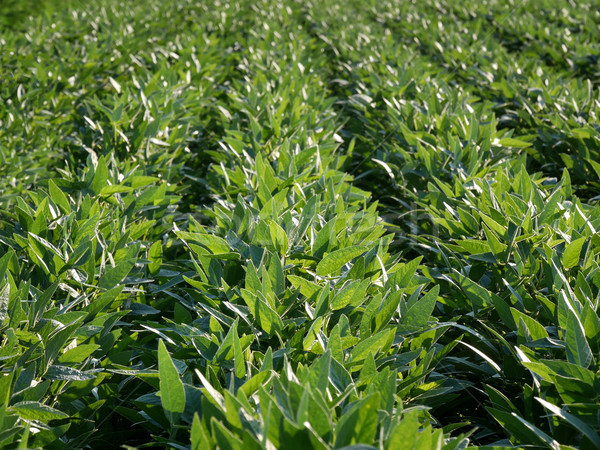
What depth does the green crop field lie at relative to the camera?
4.86 ft

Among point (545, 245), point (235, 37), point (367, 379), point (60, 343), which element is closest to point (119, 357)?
point (60, 343)

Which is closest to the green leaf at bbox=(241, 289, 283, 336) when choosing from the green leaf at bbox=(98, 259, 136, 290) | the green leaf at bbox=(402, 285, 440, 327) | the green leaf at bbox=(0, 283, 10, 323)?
the green leaf at bbox=(402, 285, 440, 327)

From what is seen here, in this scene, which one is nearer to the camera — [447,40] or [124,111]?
[124,111]

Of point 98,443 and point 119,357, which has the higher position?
point 119,357

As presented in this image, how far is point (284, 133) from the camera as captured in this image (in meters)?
3.70

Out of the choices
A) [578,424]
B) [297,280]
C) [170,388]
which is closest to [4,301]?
[170,388]

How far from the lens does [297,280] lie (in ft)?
6.21

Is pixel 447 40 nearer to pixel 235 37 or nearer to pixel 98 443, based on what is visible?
pixel 235 37

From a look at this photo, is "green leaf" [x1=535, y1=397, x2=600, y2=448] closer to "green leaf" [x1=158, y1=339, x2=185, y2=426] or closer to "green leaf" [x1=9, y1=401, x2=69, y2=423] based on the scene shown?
"green leaf" [x1=158, y1=339, x2=185, y2=426]

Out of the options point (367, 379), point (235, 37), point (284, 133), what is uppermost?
point (367, 379)

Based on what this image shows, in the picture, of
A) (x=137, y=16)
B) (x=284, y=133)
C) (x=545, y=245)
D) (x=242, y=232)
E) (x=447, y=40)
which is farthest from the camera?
(x=137, y=16)

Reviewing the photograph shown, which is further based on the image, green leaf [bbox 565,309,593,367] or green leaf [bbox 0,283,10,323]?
green leaf [bbox 0,283,10,323]

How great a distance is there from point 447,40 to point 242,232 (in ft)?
21.0

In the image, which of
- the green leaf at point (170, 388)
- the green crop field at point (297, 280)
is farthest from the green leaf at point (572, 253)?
the green leaf at point (170, 388)
